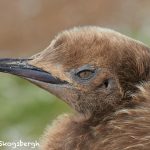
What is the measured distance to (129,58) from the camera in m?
2.98

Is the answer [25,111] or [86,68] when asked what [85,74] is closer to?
[86,68]

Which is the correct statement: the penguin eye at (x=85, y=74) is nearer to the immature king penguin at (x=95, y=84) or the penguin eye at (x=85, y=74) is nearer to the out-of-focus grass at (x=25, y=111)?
the immature king penguin at (x=95, y=84)

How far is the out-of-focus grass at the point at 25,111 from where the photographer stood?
20.4ft

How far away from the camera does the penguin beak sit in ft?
10.3

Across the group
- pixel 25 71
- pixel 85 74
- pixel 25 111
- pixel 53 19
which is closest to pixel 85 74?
pixel 85 74

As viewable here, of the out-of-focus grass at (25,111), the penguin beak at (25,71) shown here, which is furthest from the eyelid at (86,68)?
the out-of-focus grass at (25,111)

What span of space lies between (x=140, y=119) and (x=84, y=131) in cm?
29

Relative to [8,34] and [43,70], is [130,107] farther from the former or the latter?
[8,34]

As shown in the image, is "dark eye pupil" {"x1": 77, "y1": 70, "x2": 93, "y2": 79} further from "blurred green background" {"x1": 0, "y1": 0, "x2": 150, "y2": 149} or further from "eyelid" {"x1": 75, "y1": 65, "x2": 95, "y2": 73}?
"blurred green background" {"x1": 0, "y1": 0, "x2": 150, "y2": 149}

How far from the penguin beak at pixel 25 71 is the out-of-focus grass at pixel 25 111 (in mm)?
2713

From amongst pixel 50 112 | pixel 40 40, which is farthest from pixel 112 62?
pixel 40 40

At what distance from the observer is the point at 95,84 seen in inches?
120

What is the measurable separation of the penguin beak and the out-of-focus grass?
2.71 metres

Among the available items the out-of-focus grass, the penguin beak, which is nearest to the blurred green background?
the out-of-focus grass
